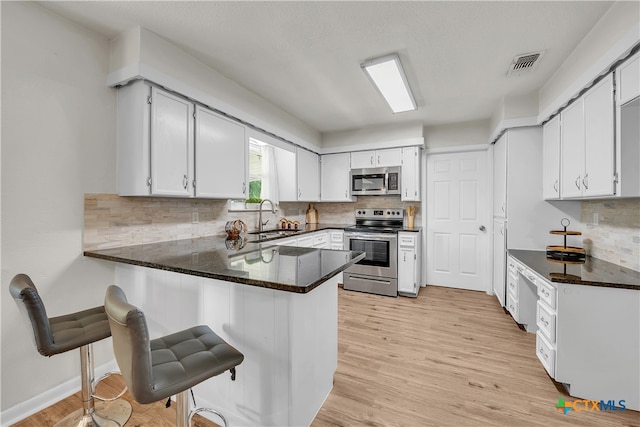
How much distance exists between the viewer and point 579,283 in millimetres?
1729

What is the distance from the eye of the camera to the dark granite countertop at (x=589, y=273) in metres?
1.67

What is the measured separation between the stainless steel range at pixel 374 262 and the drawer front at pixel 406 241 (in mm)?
64

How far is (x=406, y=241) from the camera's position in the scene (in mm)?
3844

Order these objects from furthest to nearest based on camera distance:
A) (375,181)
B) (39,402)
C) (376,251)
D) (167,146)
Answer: (375,181) → (376,251) → (167,146) → (39,402)

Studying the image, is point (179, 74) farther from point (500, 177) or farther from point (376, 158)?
point (500, 177)

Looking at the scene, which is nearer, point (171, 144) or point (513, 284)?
point (171, 144)

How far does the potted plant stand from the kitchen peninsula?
1758mm

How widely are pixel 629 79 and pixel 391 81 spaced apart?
1.67 metres

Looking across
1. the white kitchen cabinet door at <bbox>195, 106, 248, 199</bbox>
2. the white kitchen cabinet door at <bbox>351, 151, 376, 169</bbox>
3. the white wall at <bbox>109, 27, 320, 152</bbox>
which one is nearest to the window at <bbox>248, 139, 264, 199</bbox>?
the white wall at <bbox>109, 27, 320, 152</bbox>

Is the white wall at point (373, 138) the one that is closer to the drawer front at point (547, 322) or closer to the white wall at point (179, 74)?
the white wall at point (179, 74)

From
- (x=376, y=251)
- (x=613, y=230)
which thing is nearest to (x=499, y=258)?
(x=613, y=230)

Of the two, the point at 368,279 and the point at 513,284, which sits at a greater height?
the point at 513,284

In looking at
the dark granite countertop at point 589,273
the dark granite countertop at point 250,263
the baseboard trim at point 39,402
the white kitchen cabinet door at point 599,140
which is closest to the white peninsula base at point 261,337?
the dark granite countertop at point 250,263

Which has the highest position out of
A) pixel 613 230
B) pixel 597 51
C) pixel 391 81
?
pixel 391 81
